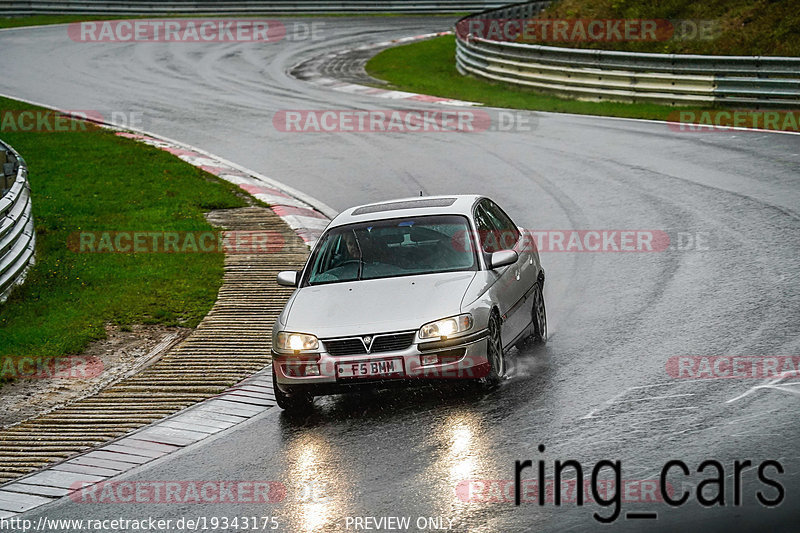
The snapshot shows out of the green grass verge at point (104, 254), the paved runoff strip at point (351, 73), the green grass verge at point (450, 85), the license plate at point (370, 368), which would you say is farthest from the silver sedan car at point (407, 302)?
the paved runoff strip at point (351, 73)

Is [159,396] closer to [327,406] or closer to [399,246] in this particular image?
[327,406]

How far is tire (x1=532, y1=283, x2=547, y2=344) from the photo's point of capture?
10805mm

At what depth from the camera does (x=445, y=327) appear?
29.1 ft

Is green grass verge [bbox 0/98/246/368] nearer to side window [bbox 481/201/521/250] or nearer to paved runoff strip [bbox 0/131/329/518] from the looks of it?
paved runoff strip [bbox 0/131/329/518]

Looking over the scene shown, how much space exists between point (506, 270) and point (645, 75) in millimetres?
16729

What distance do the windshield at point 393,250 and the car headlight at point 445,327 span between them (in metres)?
0.92

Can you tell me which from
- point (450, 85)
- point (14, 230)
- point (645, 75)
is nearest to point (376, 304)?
point (14, 230)

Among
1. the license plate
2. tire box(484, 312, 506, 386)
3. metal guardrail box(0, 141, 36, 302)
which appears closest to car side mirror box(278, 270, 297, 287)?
the license plate

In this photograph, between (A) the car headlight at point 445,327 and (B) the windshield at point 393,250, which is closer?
(A) the car headlight at point 445,327

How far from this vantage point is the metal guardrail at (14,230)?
41.9 feet

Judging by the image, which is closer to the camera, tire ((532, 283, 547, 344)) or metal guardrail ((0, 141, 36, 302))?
tire ((532, 283, 547, 344))

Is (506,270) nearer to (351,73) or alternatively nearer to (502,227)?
(502,227)

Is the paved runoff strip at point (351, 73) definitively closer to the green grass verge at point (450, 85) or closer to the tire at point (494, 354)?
the green grass verge at point (450, 85)

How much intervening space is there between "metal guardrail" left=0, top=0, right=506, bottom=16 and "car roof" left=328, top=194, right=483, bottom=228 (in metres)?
42.5
